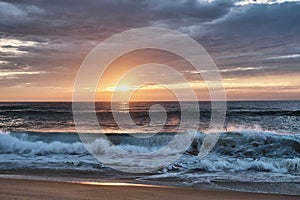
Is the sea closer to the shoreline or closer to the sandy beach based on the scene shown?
the shoreline

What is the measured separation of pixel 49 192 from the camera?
666cm

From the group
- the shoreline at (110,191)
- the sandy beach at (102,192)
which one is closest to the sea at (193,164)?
the shoreline at (110,191)

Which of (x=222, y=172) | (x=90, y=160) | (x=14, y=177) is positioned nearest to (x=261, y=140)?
(x=222, y=172)

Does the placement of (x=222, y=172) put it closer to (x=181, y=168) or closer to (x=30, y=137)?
(x=181, y=168)

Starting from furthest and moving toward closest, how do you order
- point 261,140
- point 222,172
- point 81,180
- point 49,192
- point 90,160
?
1. point 261,140
2. point 90,160
3. point 222,172
4. point 81,180
5. point 49,192

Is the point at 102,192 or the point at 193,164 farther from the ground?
the point at 102,192

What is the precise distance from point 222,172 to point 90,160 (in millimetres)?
4703

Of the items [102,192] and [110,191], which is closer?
[102,192]

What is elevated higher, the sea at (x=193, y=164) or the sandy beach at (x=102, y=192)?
the sandy beach at (x=102, y=192)

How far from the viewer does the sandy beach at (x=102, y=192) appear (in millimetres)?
6305

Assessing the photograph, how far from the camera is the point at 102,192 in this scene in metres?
6.62

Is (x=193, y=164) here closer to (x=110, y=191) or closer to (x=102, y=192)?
(x=110, y=191)

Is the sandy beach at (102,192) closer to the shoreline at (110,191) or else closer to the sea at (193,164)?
the shoreline at (110,191)

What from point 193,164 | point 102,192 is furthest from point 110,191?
point 193,164
